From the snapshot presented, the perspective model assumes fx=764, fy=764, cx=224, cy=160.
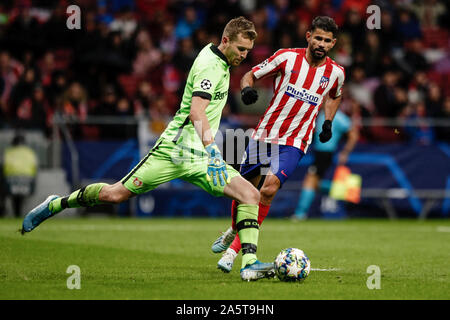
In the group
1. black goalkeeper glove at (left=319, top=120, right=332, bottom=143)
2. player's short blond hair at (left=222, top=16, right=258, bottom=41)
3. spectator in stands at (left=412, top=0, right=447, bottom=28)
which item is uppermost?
spectator in stands at (left=412, top=0, right=447, bottom=28)

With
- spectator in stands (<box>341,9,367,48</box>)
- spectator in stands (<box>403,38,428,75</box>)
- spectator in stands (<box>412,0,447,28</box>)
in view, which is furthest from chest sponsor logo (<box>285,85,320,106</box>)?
spectator in stands (<box>412,0,447,28</box>)

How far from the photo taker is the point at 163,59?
18.1 metres

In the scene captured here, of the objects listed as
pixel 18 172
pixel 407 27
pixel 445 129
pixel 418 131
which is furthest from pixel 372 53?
→ pixel 18 172

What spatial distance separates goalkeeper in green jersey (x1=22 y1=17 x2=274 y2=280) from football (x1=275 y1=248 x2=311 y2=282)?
106 millimetres

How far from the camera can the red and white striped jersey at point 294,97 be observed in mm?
8562

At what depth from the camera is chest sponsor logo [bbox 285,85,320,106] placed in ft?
28.2

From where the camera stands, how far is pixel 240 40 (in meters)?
7.37

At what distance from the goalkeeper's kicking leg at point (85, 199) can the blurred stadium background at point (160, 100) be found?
307 inches

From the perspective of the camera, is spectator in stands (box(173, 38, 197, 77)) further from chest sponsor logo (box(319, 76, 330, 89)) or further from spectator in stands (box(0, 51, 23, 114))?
chest sponsor logo (box(319, 76, 330, 89))

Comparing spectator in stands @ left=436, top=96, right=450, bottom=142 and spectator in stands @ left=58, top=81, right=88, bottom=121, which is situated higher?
spectator in stands @ left=58, top=81, right=88, bottom=121

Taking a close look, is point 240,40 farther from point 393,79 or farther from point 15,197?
point 393,79

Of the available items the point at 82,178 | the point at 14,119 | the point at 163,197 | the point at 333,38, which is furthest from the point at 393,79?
the point at 333,38

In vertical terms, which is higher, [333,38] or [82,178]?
[333,38]
